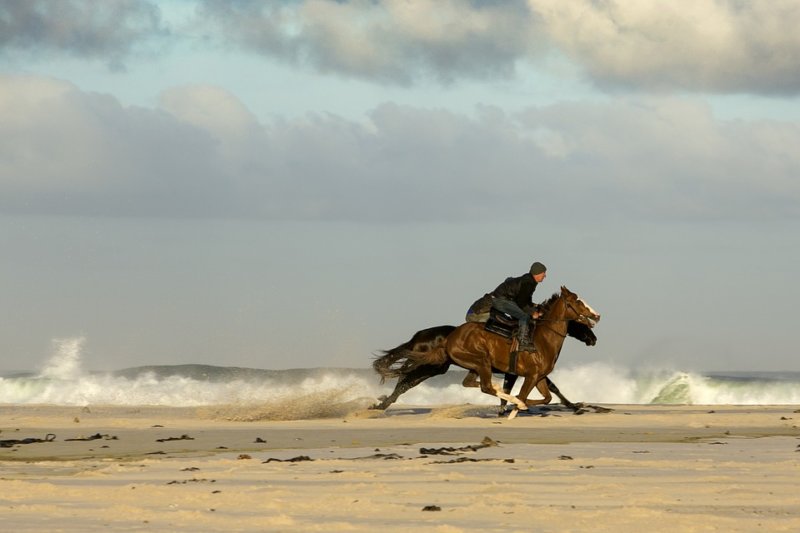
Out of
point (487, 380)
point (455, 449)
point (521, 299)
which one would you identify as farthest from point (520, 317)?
point (455, 449)

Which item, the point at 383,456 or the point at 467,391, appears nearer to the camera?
the point at 383,456

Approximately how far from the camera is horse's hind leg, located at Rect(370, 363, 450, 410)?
21.3m

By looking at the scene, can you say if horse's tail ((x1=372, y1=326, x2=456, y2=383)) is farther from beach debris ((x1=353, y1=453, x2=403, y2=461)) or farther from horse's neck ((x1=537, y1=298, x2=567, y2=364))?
beach debris ((x1=353, y1=453, x2=403, y2=461))

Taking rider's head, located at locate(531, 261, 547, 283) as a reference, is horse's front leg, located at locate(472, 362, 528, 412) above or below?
below

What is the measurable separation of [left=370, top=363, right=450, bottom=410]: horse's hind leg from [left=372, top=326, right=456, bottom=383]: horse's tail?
110 mm

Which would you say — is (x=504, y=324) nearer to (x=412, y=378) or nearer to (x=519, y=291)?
(x=519, y=291)

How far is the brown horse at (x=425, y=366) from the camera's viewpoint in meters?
21.2

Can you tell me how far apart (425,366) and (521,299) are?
80.1 inches

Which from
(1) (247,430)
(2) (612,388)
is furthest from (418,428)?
(2) (612,388)

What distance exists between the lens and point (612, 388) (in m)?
36.8

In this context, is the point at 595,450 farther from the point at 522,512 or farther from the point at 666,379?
the point at 666,379

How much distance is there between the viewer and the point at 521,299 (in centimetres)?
2041

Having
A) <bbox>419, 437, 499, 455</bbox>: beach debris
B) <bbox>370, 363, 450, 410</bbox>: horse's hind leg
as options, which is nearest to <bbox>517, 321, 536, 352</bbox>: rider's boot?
<bbox>370, 363, 450, 410</bbox>: horse's hind leg

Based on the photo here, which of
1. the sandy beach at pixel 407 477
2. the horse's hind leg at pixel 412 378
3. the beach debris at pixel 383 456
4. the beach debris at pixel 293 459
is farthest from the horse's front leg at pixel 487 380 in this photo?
the beach debris at pixel 293 459
